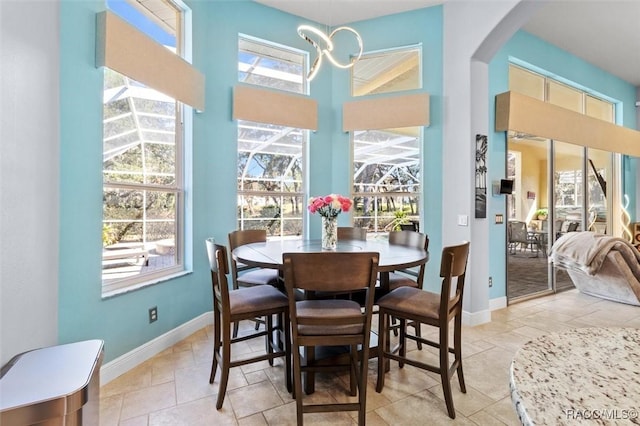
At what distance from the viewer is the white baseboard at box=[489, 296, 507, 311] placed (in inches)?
143

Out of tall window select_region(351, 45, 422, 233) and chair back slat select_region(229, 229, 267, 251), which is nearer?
chair back slat select_region(229, 229, 267, 251)

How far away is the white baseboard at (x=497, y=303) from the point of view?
3637 millimetres

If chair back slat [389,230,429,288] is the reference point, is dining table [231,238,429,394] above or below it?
below

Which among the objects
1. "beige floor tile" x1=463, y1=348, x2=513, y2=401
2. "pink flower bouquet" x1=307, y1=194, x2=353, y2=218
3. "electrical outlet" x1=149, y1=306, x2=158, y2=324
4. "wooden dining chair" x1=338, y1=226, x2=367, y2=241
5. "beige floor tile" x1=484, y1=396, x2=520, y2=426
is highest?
"pink flower bouquet" x1=307, y1=194, x2=353, y2=218

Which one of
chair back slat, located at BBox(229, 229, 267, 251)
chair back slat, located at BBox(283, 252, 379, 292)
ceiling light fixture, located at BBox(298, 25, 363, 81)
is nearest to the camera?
chair back slat, located at BBox(283, 252, 379, 292)

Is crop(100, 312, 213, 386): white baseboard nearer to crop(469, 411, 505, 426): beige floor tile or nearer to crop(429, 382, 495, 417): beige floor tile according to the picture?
crop(429, 382, 495, 417): beige floor tile

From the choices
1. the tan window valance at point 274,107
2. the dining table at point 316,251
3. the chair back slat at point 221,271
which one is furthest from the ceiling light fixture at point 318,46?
the chair back slat at point 221,271

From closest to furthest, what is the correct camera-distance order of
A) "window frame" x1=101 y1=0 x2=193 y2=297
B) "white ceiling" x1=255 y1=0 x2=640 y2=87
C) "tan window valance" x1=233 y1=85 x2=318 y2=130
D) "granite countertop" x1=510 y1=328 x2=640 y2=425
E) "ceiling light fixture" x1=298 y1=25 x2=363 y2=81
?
"granite countertop" x1=510 y1=328 x2=640 y2=425 < "ceiling light fixture" x1=298 y1=25 x2=363 y2=81 < "window frame" x1=101 y1=0 x2=193 y2=297 < "tan window valance" x1=233 y1=85 x2=318 y2=130 < "white ceiling" x1=255 y1=0 x2=640 y2=87

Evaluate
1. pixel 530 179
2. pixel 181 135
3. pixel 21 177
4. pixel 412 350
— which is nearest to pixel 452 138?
pixel 530 179

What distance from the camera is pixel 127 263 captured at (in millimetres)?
2502

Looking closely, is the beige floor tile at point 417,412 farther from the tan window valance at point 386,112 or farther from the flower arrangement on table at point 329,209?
the tan window valance at point 386,112

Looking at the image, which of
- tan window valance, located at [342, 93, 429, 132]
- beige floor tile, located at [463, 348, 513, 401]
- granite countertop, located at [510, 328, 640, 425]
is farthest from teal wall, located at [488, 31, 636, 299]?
granite countertop, located at [510, 328, 640, 425]

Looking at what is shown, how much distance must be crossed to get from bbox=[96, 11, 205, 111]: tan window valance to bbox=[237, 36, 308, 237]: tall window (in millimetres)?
729

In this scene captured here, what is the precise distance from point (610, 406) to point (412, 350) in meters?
2.41
